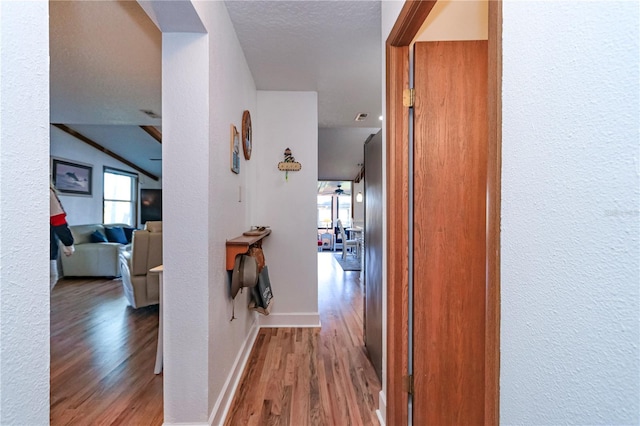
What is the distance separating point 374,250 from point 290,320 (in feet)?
4.52

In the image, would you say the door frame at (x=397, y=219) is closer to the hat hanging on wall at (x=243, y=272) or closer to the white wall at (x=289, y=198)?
the hat hanging on wall at (x=243, y=272)

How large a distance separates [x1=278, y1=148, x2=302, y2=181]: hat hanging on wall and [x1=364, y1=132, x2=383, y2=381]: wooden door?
813 millimetres

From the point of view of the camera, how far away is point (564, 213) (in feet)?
1.71

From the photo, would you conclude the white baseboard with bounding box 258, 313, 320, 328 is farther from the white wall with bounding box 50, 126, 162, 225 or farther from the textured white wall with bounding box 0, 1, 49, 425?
the white wall with bounding box 50, 126, 162, 225

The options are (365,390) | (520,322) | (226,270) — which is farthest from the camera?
(365,390)

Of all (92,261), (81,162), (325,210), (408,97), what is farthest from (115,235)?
(325,210)

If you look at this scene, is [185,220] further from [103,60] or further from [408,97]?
[103,60]

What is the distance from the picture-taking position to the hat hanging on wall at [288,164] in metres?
2.92

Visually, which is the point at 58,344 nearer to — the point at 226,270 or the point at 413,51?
the point at 226,270

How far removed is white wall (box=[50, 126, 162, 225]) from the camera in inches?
211

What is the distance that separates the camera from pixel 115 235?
5.94 metres

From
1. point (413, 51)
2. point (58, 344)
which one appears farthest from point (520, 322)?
point (58, 344)

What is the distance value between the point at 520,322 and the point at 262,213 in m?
2.56

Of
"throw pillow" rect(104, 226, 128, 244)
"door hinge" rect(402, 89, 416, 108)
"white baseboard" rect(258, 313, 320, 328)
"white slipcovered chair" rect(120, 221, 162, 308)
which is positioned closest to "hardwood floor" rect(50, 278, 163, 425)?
"white slipcovered chair" rect(120, 221, 162, 308)
